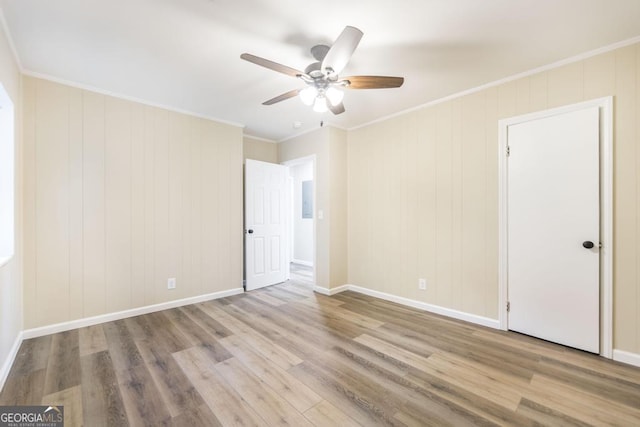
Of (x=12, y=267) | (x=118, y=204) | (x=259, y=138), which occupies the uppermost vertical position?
(x=259, y=138)

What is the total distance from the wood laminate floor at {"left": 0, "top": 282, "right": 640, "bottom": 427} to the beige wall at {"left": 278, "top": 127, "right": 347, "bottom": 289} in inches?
47.2

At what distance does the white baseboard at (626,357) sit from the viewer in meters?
2.18

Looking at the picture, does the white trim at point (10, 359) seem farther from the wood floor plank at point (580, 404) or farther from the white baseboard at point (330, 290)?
the wood floor plank at point (580, 404)

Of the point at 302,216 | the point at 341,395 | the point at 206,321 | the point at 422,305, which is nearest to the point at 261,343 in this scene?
the point at 206,321

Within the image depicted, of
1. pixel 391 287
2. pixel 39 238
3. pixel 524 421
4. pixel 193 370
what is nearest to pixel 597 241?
pixel 524 421

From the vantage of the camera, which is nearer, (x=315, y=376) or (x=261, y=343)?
(x=315, y=376)

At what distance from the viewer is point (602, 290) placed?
7.61 feet

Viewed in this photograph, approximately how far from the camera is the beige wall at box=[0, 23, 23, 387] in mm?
2012

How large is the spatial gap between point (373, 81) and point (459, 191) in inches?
67.8

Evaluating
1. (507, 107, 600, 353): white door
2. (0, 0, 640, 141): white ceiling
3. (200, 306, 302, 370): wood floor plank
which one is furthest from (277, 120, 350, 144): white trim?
(200, 306, 302, 370): wood floor plank

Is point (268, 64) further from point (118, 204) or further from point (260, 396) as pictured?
point (118, 204)

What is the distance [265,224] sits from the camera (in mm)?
4633

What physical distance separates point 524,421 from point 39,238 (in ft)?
13.7

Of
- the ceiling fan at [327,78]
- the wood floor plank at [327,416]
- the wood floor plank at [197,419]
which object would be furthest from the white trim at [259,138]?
the wood floor plank at [327,416]
